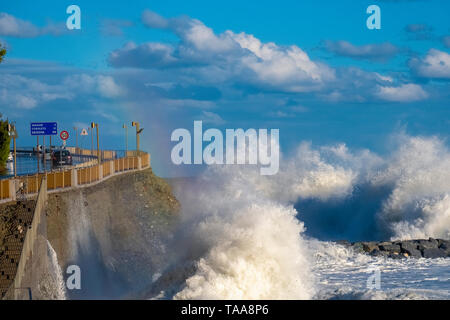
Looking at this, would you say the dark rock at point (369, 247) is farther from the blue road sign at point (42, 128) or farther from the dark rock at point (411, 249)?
the blue road sign at point (42, 128)

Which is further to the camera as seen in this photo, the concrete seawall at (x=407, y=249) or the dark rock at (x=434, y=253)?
the concrete seawall at (x=407, y=249)

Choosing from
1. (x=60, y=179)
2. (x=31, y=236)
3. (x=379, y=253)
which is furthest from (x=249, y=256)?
(x=379, y=253)

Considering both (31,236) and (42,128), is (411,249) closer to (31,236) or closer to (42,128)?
(42,128)

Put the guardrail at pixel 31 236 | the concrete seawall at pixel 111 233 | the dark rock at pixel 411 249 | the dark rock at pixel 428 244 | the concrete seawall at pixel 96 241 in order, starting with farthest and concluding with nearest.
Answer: the dark rock at pixel 428 244
the dark rock at pixel 411 249
the concrete seawall at pixel 111 233
the concrete seawall at pixel 96 241
the guardrail at pixel 31 236

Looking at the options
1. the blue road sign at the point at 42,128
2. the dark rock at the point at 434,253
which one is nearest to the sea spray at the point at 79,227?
the blue road sign at the point at 42,128

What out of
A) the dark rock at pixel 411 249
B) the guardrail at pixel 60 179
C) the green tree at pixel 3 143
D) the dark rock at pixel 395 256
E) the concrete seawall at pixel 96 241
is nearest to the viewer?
the concrete seawall at pixel 96 241

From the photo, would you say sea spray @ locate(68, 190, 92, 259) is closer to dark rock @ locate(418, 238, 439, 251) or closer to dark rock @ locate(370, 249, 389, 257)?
dark rock @ locate(370, 249, 389, 257)
